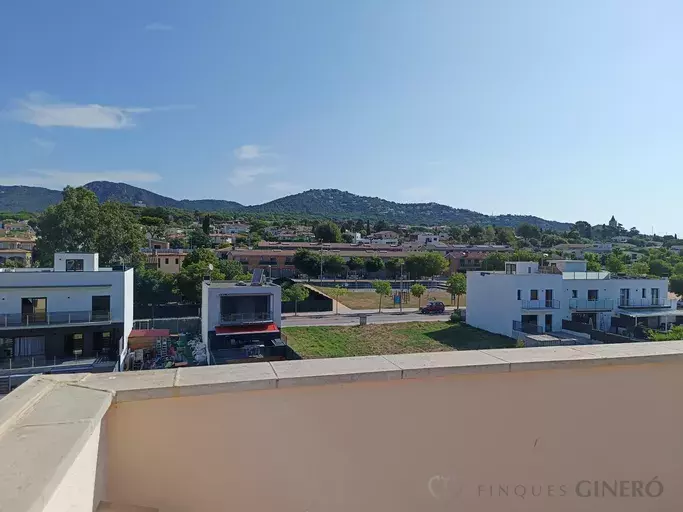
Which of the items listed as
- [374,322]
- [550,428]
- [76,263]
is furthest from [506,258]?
[550,428]

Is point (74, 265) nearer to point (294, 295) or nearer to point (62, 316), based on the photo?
point (62, 316)

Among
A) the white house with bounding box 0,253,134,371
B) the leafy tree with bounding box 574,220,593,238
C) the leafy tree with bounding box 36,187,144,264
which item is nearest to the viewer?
the white house with bounding box 0,253,134,371

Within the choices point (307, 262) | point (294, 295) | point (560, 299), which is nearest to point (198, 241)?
point (307, 262)

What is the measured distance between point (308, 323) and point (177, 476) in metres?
23.1

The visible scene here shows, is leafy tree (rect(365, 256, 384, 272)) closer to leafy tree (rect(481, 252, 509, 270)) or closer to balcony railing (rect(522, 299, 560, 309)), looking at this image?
leafy tree (rect(481, 252, 509, 270))

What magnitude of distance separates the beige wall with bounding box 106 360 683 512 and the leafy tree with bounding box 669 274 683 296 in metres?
32.7

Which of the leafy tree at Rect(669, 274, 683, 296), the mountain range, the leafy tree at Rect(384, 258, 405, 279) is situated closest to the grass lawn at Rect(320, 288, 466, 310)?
the leafy tree at Rect(384, 258, 405, 279)

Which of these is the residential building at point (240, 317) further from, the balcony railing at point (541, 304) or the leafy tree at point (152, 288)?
the balcony railing at point (541, 304)

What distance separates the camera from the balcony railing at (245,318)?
18469 mm

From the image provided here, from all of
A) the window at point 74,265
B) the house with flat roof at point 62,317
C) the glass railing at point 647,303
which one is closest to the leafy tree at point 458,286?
the glass railing at point 647,303

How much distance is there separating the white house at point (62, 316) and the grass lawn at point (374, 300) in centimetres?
1658

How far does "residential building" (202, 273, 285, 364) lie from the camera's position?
1802cm

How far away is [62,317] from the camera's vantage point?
15.2 m

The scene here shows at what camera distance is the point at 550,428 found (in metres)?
1.98
